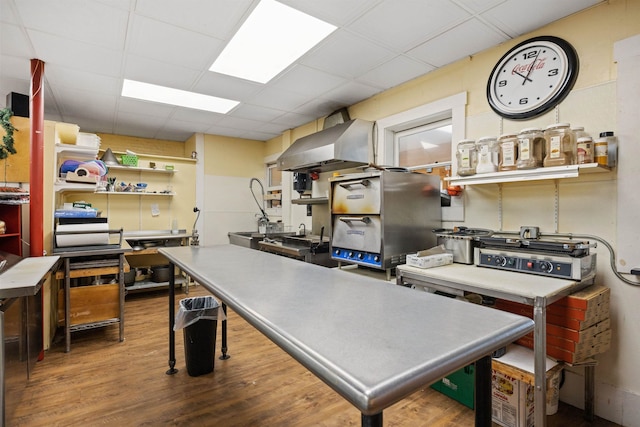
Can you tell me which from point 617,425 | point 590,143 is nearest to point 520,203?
point 590,143

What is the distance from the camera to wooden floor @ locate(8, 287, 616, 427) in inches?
79.8

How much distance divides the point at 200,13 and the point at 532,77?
258 cm

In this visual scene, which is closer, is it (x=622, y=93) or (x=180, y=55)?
(x=622, y=93)

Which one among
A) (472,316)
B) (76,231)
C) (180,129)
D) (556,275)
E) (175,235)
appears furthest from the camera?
(180,129)

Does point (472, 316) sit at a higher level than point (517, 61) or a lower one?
lower

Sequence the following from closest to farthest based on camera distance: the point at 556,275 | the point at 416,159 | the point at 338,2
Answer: the point at 556,275, the point at 338,2, the point at 416,159

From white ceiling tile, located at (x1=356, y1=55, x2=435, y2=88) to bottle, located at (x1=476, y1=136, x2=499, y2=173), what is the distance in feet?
3.42

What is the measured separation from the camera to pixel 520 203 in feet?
8.34

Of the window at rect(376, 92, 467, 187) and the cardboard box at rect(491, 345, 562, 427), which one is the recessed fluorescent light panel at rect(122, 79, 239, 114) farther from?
the cardboard box at rect(491, 345, 562, 427)

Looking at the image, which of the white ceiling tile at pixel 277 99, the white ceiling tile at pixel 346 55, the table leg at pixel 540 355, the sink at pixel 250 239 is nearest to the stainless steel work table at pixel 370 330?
the table leg at pixel 540 355

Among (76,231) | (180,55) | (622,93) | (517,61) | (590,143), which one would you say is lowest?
(76,231)

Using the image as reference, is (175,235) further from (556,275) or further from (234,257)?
(556,275)

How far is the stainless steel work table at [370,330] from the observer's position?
24.1 inches

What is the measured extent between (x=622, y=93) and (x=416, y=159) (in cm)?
180
